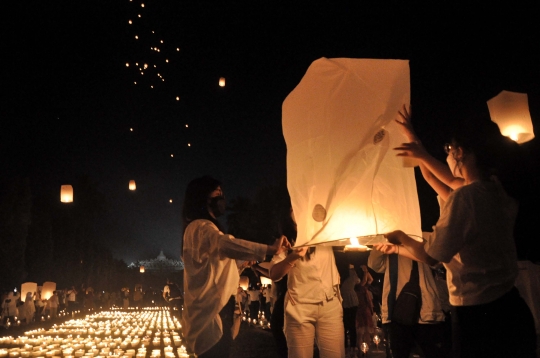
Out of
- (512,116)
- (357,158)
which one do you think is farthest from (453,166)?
(512,116)

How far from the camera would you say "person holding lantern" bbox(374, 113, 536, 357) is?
252 centimetres

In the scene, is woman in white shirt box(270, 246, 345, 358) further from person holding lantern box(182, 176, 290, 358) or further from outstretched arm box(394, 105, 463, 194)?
outstretched arm box(394, 105, 463, 194)

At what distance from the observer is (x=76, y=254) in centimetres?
4950

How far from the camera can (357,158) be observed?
11.1 ft

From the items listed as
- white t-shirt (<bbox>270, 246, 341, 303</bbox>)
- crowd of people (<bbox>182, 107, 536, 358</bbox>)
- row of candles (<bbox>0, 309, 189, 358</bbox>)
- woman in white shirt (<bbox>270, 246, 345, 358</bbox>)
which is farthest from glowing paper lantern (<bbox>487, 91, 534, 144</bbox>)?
row of candles (<bbox>0, 309, 189, 358</bbox>)

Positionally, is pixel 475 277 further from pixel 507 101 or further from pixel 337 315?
pixel 507 101

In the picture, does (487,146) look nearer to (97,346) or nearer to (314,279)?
(314,279)

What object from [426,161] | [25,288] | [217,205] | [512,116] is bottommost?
[25,288]

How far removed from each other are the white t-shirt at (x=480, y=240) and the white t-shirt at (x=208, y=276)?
1404 millimetres

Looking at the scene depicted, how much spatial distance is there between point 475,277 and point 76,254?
169 ft

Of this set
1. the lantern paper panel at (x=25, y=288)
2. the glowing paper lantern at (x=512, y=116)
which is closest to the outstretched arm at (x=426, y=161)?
the glowing paper lantern at (x=512, y=116)

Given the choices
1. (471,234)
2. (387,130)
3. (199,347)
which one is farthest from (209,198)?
(471,234)

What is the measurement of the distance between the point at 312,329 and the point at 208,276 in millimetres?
1182

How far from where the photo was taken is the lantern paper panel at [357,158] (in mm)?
3344
